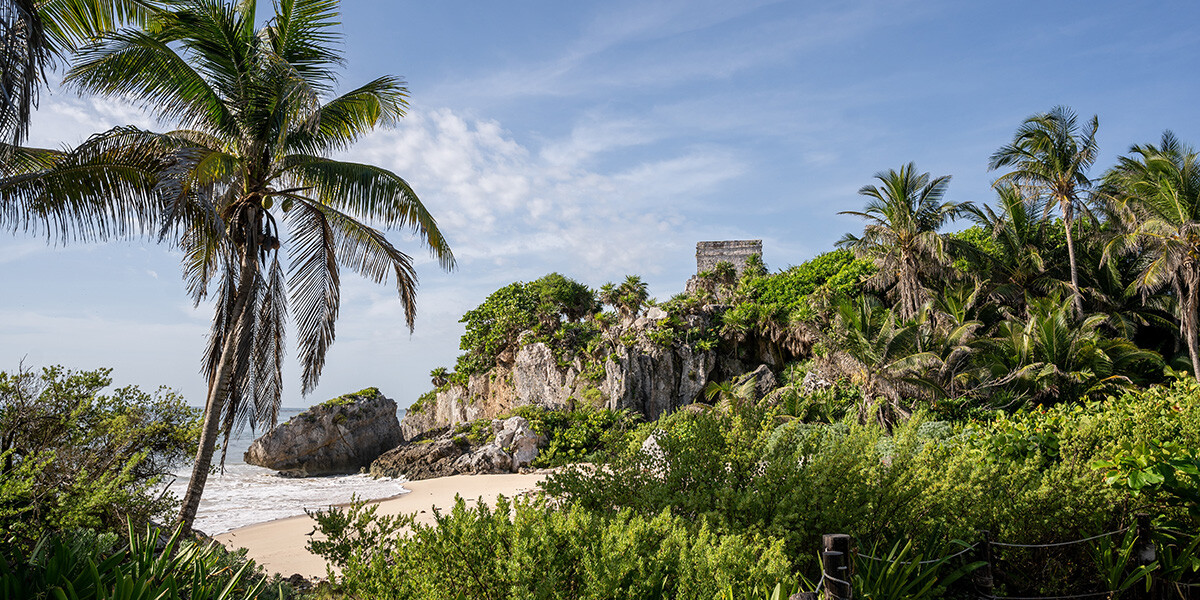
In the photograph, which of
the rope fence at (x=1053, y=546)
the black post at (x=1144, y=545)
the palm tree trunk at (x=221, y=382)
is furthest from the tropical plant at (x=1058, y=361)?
the palm tree trunk at (x=221, y=382)

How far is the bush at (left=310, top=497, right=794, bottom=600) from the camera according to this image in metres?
2.73

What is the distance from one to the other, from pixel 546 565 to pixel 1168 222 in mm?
21191

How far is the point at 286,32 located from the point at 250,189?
1.97 m

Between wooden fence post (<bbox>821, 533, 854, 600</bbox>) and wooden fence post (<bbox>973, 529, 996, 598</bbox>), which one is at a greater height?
wooden fence post (<bbox>821, 533, 854, 600</bbox>)

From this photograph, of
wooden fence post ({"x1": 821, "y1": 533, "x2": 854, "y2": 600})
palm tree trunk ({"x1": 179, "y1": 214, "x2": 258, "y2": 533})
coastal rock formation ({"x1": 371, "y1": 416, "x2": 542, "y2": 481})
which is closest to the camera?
wooden fence post ({"x1": 821, "y1": 533, "x2": 854, "y2": 600})

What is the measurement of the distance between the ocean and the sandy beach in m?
0.52

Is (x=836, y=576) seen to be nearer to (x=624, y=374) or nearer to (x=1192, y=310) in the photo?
(x=1192, y=310)

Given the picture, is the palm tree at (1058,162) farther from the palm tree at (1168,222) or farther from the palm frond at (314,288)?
the palm frond at (314,288)

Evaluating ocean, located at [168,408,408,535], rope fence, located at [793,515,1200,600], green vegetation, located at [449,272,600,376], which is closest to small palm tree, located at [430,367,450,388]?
green vegetation, located at [449,272,600,376]

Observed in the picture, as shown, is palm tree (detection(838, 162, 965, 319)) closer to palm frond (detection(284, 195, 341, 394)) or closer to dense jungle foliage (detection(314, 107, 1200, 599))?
dense jungle foliage (detection(314, 107, 1200, 599))

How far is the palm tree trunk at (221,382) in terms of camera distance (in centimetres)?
623

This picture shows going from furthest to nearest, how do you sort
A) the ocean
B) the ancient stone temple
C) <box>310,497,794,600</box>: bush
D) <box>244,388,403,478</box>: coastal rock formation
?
the ancient stone temple
<box>244,388,403,478</box>: coastal rock formation
the ocean
<box>310,497,794,600</box>: bush

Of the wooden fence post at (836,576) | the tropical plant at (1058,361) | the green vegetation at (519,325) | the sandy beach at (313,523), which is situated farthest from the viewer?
the green vegetation at (519,325)

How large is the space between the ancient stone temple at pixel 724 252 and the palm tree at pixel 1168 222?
56.7ft
